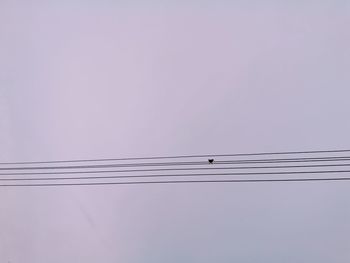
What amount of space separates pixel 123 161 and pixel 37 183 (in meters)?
0.51

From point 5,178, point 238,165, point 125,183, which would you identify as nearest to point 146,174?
point 125,183

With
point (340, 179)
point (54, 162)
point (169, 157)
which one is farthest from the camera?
point (54, 162)

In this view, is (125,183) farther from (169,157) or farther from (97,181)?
(169,157)

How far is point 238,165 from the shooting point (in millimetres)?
1494

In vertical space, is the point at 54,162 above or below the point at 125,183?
above

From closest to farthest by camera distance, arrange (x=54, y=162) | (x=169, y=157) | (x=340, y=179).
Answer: (x=340, y=179) < (x=169, y=157) < (x=54, y=162)

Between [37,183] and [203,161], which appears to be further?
[37,183]

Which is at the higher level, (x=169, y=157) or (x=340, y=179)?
(x=169, y=157)

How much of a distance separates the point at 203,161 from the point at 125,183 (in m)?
0.42

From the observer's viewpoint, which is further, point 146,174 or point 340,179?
point 146,174

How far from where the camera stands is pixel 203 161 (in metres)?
1.52

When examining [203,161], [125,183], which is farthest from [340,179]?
[125,183]

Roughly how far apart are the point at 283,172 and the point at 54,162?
1165 millimetres

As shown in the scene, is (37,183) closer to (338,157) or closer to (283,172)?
(283,172)
